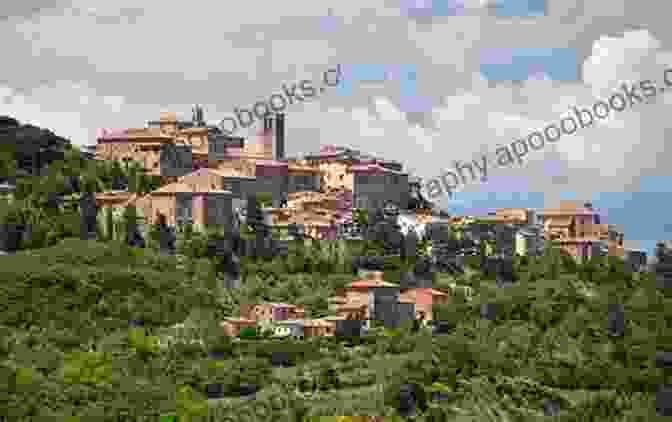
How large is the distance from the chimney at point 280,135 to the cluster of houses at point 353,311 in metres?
20.4

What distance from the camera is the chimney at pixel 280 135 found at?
3415 inches

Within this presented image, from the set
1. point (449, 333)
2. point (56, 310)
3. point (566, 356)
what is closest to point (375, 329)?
point (449, 333)

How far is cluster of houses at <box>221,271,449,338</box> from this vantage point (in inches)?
2308

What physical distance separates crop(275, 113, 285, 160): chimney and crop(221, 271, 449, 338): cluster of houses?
67.1ft

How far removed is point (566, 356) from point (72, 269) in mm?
18036

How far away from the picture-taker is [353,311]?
61.1 m

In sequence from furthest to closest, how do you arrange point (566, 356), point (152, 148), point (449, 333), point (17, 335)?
point (152, 148), point (449, 333), point (566, 356), point (17, 335)

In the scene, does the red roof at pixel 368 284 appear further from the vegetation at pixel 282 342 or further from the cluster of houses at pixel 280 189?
the cluster of houses at pixel 280 189

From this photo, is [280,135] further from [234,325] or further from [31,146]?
[234,325]

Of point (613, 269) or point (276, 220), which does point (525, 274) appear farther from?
point (276, 220)

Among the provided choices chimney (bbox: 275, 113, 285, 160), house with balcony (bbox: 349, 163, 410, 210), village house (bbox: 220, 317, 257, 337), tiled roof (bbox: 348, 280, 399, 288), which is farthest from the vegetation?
chimney (bbox: 275, 113, 285, 160)

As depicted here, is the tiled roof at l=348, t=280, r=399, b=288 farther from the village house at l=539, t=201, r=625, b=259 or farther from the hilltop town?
the village house at l=539, t=201, r=625, b=259

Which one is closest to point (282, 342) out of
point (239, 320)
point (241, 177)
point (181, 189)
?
point (239, 320)

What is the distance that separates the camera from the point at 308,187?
264 feet
